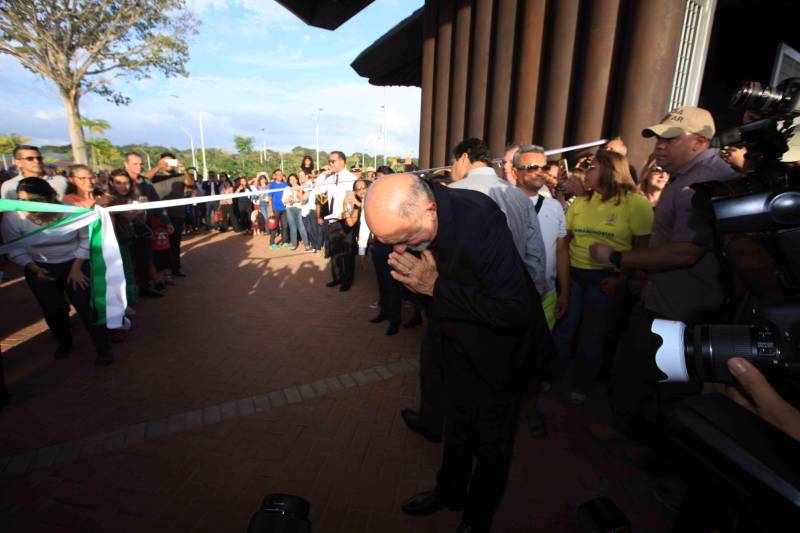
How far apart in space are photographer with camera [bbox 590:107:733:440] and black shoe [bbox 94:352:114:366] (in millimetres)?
4965

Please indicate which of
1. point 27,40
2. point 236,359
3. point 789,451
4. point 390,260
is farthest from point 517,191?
point 27,40

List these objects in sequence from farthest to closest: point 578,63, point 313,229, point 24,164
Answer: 1. point 313,229
2. point 578,63
3. point 24,164

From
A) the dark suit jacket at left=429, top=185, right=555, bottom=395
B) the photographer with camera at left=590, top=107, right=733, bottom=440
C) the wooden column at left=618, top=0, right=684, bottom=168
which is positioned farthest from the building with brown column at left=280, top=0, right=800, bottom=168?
the dark suit jacket at left=429, top=185, right=555, bottom=395

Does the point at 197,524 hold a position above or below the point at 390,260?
below

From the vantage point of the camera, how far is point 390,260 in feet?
5.57

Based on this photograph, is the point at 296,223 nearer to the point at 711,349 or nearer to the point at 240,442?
the point at 240,442

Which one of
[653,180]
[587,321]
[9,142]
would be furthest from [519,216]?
[9,142]

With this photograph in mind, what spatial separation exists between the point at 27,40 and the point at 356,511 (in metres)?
21.7

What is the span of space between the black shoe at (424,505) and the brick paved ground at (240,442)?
0.06 m

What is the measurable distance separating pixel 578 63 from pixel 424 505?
5.45 m

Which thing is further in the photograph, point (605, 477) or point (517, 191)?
point (605, 477)

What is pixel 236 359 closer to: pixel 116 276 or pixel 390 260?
pixel 116 276

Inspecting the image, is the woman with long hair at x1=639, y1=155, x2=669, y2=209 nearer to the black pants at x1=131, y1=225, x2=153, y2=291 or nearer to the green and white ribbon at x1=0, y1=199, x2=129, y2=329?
the green and white ribbon at x1=0, y1=199, x2=129, y2=329

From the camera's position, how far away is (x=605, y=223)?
2.93 metres
